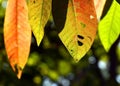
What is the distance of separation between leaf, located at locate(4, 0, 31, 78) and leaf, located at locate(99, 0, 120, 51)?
8.9 inches

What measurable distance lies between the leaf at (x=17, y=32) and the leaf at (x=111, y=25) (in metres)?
0.23

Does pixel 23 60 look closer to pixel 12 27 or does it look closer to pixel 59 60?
pixel 12 27

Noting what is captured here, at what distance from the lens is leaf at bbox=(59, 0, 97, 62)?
0.97 meters

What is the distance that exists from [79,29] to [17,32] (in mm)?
167

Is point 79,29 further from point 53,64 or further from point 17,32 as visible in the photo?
point 53,64

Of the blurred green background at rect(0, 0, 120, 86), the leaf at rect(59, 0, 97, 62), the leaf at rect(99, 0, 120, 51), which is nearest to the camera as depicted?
the leaf at rect(59, 0, 97, 62)

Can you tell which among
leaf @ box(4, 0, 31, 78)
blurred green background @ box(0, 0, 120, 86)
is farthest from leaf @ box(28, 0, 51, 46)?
blurred green background @ box(0, 0, 120, 86)

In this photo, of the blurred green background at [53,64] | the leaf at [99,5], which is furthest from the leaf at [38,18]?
the blurred green background at [53,64]

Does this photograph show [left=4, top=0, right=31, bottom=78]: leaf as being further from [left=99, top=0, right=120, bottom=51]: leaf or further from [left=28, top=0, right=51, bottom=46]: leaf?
[left=99, top=0, right=120, bottom=51]: leaf

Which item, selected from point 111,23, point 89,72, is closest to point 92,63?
point 89,72

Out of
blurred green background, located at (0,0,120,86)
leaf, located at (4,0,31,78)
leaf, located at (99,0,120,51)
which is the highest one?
leaf, located at (4,0,31,78)

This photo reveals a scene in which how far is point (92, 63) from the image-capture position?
27.8ft

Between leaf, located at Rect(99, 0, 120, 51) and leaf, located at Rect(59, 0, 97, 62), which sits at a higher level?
leaf, located at Rect(59, 0, 97, 62)

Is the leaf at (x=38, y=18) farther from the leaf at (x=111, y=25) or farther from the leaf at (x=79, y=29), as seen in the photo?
the leaf at (x=111, y=25)
